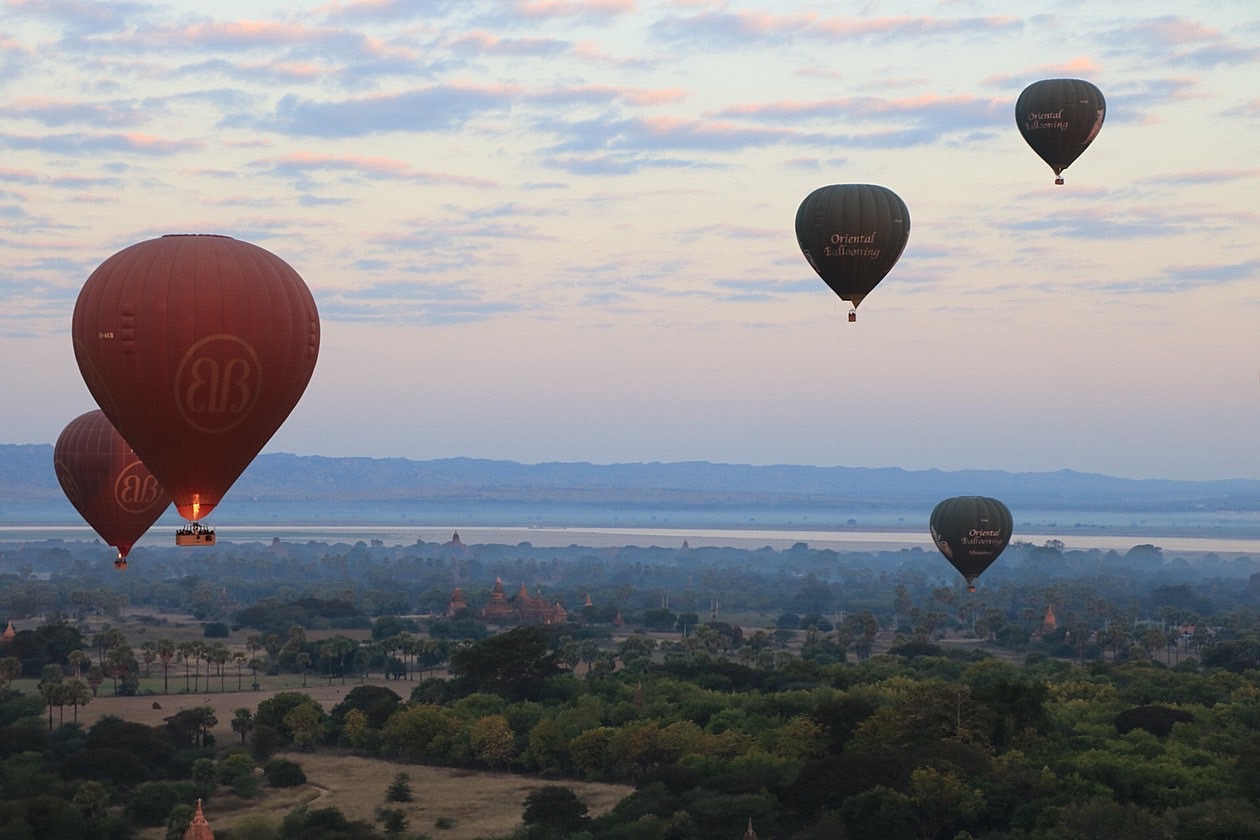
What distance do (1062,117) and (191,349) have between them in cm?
3728

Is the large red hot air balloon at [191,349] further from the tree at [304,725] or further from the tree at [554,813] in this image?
the tree at [304,725]

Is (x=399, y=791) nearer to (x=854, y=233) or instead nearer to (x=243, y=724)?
(x=243, y=724)

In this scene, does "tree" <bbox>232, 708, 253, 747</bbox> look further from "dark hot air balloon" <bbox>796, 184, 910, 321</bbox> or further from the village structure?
the village structure

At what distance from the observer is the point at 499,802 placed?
67.4 m

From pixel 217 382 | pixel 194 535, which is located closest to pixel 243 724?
pixel 194 535

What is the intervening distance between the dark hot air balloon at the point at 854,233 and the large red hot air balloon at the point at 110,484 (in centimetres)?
2457

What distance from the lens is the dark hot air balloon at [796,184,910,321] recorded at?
5828 centimetres

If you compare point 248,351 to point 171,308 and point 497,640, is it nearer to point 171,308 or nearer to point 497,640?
point 171,308

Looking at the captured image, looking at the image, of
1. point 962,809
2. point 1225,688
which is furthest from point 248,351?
point 1225,688

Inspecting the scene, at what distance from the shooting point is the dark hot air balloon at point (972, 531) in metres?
79.8

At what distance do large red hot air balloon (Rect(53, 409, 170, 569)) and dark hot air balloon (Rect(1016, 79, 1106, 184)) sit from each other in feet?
116

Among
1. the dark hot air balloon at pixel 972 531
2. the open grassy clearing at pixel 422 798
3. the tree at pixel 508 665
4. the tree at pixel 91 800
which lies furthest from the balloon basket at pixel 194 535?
the tree at pixel 508 665

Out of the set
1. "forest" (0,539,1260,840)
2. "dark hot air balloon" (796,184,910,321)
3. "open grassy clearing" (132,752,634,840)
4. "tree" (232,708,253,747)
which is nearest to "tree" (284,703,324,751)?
"forest" (0,539,1260,840)

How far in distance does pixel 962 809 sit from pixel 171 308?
1250 inches
